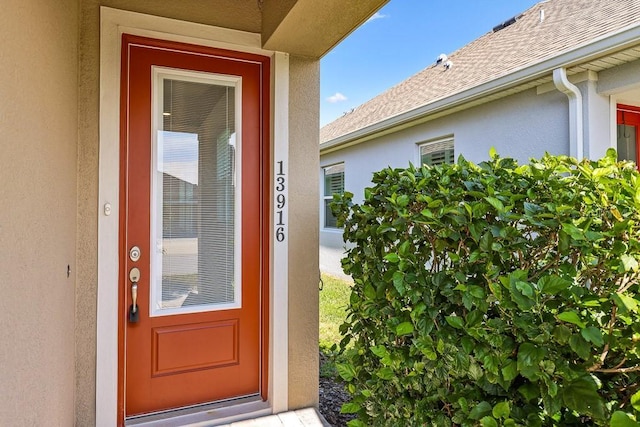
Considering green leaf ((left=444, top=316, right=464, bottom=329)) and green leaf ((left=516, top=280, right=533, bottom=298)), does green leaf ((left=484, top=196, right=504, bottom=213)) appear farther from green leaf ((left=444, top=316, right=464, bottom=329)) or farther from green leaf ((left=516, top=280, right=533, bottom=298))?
green leaf ((left=444, top=316, right=464, bottom=329))

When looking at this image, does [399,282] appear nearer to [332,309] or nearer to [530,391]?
[530,391]

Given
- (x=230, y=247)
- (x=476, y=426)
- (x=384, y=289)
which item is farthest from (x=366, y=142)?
(x=476, y=426)

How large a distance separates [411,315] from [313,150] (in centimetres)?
151

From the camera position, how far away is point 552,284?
3.75ft

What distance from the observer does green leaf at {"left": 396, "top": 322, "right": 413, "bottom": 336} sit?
156 cm

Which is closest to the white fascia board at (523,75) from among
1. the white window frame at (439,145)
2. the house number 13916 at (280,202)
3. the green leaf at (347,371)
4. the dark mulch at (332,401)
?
the white window frame at (439,145)

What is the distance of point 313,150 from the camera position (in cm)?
269

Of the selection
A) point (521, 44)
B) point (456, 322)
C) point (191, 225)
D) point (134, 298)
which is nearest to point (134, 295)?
point (134, 298)

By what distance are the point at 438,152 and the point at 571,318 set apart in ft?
15.7

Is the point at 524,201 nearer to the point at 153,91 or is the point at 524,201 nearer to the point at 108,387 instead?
the point at 153,91

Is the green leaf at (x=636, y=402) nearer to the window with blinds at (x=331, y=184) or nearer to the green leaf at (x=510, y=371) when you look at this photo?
the green leaf at (x=510, y=371)

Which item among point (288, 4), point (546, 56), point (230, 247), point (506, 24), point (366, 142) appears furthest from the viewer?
point (366, 142)

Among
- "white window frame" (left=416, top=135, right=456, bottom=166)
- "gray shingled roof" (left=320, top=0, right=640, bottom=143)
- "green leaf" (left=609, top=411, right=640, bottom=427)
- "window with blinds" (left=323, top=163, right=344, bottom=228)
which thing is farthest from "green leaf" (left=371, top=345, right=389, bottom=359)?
"window with blinds" (left=323, top=163, right=344, bottom=228)

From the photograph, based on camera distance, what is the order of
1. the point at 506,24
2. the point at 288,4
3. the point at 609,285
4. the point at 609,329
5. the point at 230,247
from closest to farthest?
the point at 609,329, the point at 609,285, the point at 288,4, the point at 230,247, the point at 506,24
